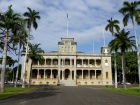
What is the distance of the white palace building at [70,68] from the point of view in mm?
74000

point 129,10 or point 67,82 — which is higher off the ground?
point 129,10

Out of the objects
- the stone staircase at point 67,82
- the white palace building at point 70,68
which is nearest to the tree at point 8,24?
the stone staircase at point 67,82

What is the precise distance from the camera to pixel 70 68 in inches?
2928

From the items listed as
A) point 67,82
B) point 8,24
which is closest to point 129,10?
point 8,24

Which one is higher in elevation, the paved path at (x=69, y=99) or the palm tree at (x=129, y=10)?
the palm tree at (x=129, y=10)

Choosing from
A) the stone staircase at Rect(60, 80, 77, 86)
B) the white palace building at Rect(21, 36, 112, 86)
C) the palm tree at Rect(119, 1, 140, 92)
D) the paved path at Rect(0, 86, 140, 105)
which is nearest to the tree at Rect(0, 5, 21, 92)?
the paved path at Rect(0, 86, 140, 105)

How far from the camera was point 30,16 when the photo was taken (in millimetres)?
45969

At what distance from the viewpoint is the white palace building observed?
243ft

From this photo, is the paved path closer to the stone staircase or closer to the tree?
the tree

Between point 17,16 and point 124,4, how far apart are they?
21281mm

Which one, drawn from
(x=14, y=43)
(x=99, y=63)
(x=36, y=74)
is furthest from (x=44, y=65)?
(x=14, y=43)

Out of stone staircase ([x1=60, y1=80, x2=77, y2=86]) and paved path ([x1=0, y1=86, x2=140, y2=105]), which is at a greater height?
paved path ([x1=0, y1=86, x2=140, y2=105])

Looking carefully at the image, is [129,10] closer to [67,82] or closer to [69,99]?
[69,99]

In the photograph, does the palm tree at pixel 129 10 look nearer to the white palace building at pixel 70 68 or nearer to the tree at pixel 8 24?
the tree at pixel 8 24
